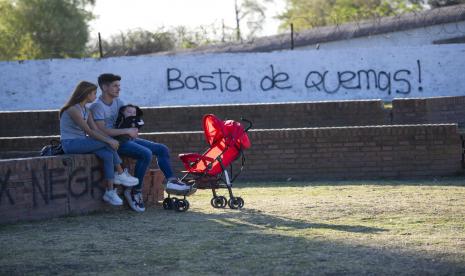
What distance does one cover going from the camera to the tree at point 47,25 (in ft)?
155

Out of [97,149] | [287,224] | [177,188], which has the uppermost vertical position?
[97,149]

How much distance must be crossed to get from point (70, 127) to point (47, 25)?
127 ft

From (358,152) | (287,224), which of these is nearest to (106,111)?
(287,224)

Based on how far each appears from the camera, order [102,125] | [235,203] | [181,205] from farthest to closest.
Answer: [235,203] → [181,205] → [102,125]

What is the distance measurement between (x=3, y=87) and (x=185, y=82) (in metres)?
5.81

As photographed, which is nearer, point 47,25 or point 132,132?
point 132,132

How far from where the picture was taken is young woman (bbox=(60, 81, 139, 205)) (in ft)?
33.0

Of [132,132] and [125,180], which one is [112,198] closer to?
[125,180]

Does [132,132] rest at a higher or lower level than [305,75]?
lower

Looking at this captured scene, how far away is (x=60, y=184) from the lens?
9891 millimetres

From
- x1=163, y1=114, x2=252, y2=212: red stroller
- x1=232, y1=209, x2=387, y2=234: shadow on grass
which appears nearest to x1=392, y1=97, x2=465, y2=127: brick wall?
x1=163, y1=114, x2=252, y2=212: red stroller

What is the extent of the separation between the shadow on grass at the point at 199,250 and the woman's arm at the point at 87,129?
2.77 ft

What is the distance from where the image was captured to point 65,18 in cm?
4847

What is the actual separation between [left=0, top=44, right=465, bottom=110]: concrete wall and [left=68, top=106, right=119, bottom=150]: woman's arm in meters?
17.5
